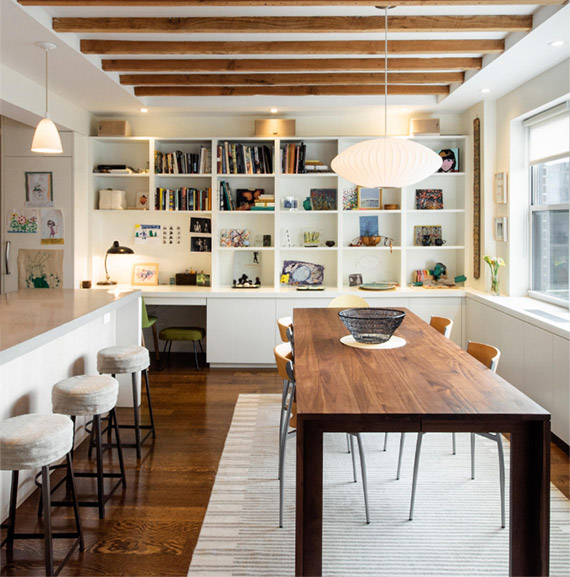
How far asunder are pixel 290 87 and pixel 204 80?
2.77ft

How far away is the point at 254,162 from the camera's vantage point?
19.4 ft

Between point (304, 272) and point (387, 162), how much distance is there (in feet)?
10.2

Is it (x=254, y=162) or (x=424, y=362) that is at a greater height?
(x=254, y=162)

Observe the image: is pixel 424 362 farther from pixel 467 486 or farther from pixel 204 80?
pixel 204 80

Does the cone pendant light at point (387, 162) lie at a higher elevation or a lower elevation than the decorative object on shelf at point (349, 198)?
lower

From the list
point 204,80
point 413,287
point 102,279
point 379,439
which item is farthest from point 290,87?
point 379,439

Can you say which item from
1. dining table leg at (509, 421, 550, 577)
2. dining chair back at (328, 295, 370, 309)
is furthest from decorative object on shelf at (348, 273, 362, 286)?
dining table leg at (509, 421, 550, 577)

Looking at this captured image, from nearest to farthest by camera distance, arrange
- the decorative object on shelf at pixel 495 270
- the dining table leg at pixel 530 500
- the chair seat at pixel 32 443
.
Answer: the dining table leg at pixel 530 500 < the chair seat at pixel 32 443 < the decorative object on shelf at pixel 495 270

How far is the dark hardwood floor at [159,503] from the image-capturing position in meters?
2.37

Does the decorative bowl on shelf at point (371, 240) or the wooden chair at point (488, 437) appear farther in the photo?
the decorative bowl on shelf at point (371, 240)

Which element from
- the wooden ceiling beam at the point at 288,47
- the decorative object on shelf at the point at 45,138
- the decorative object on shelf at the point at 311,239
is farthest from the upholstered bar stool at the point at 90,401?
the decorative object on shelf at the point at 311,239

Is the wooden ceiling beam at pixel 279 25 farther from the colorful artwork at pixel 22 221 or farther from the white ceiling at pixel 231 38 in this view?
the colorful artwork at pixel 22 221

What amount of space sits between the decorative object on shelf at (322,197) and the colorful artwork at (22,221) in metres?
2.84

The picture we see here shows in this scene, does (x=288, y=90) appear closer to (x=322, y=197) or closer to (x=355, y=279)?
(x=322, y=197)
